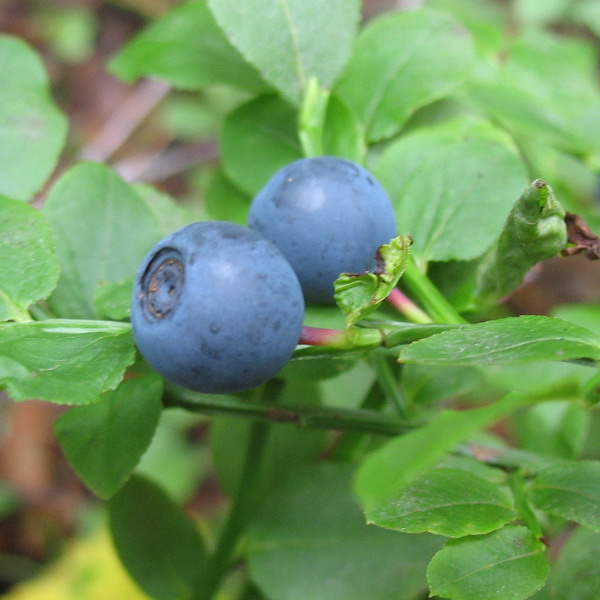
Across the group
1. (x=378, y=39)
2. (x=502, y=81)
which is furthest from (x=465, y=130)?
(x=502, y=81)

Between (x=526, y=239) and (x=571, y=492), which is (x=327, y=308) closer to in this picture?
(x=526, y=239)

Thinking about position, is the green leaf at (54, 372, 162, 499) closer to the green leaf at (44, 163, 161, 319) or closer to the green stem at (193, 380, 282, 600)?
the green leaf at (44, 163, 161, 319)

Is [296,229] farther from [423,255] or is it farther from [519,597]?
[519,597]

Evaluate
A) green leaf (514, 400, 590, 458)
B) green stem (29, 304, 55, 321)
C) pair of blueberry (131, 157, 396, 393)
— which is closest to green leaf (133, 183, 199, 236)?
green stem (29, 304, 55, 321)

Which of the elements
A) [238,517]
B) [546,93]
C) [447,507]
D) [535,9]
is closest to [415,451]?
[447,507]

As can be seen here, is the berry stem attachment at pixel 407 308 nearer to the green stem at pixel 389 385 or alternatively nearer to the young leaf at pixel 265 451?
the green stem at pixel 389 385
